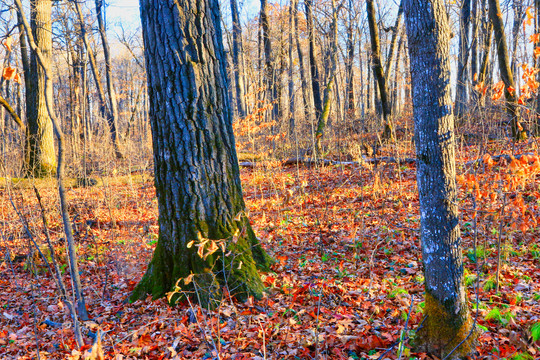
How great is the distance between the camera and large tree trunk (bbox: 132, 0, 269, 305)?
3154 mm

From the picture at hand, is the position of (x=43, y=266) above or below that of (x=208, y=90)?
below

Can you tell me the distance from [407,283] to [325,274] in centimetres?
88

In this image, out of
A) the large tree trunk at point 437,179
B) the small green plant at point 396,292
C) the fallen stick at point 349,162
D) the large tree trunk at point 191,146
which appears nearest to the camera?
the large tree trunk at point 437,179

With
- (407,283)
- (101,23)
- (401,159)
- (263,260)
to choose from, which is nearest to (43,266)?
(263,260)

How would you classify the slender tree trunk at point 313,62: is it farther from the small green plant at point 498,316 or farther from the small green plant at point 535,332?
the small green plant at point 535,332

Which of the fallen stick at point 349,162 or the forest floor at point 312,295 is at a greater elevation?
the fallen stick at point 349,162

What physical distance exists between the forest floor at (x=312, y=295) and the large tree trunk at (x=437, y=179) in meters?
0.17

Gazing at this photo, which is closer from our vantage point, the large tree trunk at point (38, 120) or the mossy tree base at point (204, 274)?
the mossy tree base at point (204, 274)

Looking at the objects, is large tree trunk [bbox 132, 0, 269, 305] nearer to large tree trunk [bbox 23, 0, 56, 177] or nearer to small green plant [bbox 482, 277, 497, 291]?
small green plant [bbox 482, 277, 497, 291]

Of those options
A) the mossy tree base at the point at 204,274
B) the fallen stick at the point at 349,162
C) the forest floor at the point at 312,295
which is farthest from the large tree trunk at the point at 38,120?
the mossy tree base at the point at 204,274

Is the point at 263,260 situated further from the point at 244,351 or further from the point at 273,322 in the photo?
the point at 244,351

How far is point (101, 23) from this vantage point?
51.8 feet

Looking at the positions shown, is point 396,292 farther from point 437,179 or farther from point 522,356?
point 437,179

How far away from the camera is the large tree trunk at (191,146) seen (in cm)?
315
